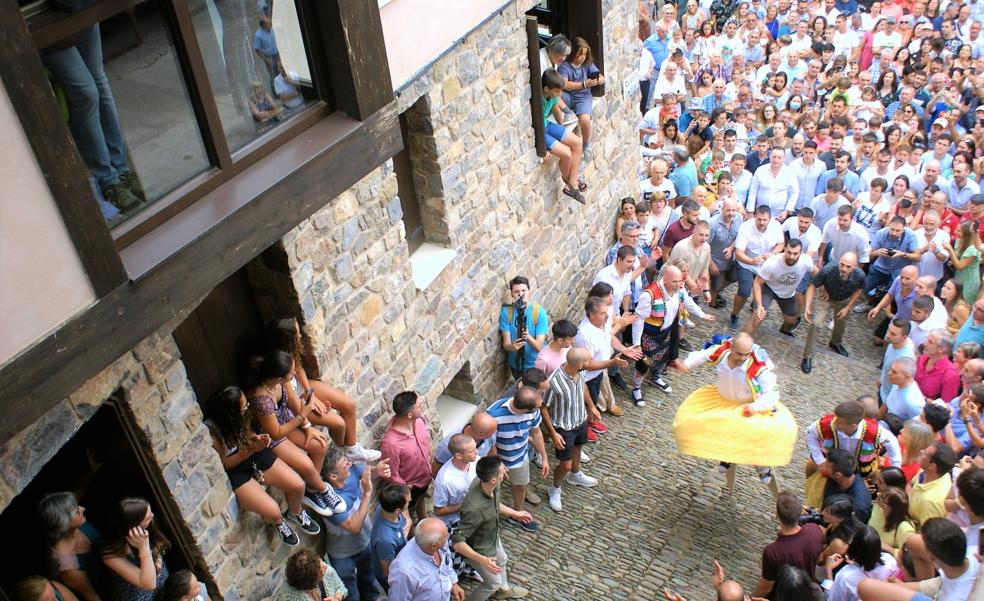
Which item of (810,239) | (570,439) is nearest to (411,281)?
(570,439)

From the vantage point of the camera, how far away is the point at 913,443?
655 centimetres

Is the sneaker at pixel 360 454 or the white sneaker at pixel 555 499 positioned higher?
the sneaker at pixel 360 454

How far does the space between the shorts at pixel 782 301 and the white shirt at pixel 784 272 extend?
0.10m

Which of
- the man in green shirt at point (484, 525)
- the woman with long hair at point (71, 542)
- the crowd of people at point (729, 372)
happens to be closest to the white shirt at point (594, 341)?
the crowd of people at point (729, 372)

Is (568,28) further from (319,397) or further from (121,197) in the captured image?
(121,197)

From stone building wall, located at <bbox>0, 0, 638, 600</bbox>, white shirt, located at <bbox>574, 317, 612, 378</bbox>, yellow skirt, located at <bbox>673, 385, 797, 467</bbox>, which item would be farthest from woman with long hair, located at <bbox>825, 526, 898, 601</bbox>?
stone building wall, located at <bbox>0, 0, 638, 600</bbox>

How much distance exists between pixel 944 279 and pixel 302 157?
7541 mm

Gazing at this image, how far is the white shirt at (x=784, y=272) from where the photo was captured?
886 cm

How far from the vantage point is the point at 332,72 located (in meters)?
4.98

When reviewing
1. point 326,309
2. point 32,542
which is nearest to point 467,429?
point 326,309

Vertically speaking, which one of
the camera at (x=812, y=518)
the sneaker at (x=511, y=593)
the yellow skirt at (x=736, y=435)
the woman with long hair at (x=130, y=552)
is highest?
the woman with long hair at (x=130, y=552)

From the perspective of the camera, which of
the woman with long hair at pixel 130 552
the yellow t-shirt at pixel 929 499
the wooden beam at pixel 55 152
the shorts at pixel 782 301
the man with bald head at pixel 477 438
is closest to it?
the wooden beam at pixel 55 152

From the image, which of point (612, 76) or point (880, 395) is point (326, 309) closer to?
point (612, 76)

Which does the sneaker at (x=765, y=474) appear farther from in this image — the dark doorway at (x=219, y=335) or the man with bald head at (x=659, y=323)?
the dark doorway at (x=219, y=335)
